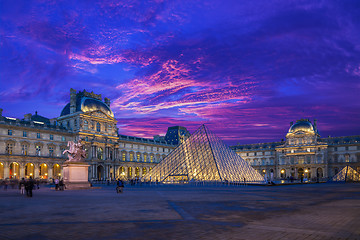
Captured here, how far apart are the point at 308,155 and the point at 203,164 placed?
210 ft

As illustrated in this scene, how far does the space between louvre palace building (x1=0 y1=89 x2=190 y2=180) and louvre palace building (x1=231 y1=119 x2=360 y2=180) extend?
40440 mm

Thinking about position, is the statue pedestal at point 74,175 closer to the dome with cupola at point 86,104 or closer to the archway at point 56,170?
the archway at point 56,170

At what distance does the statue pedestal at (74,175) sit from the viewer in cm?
3066

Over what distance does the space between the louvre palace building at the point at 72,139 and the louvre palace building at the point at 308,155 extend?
40440mm

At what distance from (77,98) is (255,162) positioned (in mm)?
61830

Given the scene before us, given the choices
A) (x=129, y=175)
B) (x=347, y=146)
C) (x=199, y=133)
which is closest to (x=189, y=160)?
(x=199, y=133)

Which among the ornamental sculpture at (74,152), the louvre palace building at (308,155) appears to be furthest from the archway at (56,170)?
the louvre palace building at (308,155)

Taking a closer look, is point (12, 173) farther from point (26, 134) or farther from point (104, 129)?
point (104, 129)

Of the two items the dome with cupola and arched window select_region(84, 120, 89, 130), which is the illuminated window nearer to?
arched window select_region(84, 120, 89, 130)

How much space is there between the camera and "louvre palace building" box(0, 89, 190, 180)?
201ft

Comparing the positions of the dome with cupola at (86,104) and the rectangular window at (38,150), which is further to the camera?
the dome with cupola at (86,104)

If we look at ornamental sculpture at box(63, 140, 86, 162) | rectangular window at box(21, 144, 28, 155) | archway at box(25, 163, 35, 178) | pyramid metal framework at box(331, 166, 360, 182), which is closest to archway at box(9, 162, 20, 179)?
archway at box(25, 163, 35, 178)

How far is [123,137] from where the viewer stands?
86375 millimetres

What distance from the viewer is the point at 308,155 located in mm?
96062
